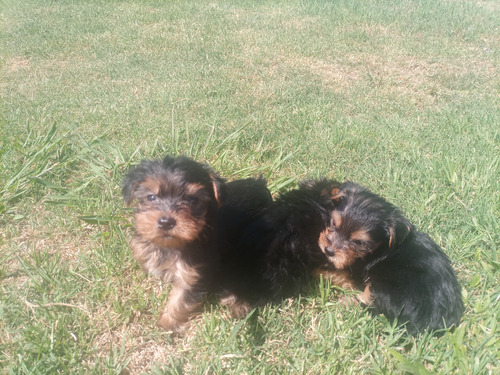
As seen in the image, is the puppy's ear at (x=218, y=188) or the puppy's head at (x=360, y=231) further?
the puppy's head at (x=360, y=231)

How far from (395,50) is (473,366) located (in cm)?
729

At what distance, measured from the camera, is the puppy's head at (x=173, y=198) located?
8.70ft

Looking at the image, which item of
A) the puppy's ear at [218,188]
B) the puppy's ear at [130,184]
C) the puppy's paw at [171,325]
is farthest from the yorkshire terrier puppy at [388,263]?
the puppy's ear at [130,184]

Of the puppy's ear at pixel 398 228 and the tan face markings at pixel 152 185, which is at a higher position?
→ the tan face markings at pixel 152 185

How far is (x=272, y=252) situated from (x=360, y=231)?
0.79m

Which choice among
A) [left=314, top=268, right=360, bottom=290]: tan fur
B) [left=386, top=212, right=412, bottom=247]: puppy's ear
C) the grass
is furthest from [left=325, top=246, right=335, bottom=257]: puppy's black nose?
[left=386, top=212, right=412, bottom=247]: puppy's ear

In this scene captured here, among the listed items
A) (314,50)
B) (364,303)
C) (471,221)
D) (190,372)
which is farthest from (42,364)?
(314,50)

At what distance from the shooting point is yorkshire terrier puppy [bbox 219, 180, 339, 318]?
3.14 metres

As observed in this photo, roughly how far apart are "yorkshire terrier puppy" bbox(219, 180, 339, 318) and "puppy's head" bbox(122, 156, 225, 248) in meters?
0.38

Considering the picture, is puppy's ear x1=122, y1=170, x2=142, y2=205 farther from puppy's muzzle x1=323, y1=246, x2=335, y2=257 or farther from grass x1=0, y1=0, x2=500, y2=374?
puppy's muzzle x1=323, y1=246, x2=335, y2=257

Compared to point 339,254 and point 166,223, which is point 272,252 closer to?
point 339,254

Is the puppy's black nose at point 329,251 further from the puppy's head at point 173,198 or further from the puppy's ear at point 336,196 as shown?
the puppy's head at point 173,198

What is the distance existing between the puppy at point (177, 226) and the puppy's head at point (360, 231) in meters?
1.04

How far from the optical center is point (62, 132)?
17.0 ft
